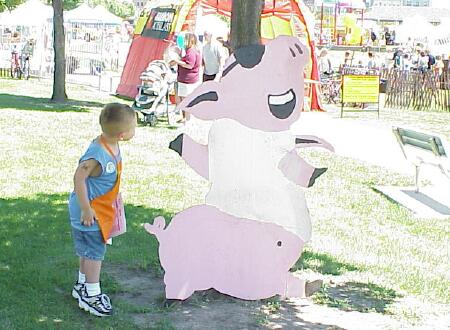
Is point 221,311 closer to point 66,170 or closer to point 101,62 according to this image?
point 66,170

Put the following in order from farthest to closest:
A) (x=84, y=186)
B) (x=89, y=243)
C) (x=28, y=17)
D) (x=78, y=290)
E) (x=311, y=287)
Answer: (x=28, y=17)
(x=311, y=287)
(x=78, y=290)
(x=89, y=243)
(x=84, y=186)

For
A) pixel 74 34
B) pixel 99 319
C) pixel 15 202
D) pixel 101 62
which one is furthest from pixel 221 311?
pixel 74 34

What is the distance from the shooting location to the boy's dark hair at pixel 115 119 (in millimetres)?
5191

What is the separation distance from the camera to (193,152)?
5824mm

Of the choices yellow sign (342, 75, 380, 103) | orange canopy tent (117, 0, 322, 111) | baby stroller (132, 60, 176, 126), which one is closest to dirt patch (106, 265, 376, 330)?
baby stroller (132, 60, 176, 126)

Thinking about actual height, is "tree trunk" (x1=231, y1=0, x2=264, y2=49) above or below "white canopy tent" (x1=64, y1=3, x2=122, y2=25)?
below

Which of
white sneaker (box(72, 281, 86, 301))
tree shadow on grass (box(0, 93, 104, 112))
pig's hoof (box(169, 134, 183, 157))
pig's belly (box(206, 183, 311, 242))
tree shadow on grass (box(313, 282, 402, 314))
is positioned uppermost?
pig's hoof (box(169, 134, 183, 157))

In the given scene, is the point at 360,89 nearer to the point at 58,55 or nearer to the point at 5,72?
the point at 58,55

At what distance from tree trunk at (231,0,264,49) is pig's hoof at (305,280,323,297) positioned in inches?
77.4

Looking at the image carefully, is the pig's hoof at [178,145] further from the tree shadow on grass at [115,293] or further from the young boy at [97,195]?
the tree shadow on grass at [115,293]

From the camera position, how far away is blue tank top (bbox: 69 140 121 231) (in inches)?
203

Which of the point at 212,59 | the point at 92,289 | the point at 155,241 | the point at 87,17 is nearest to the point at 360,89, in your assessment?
the point at 212,59

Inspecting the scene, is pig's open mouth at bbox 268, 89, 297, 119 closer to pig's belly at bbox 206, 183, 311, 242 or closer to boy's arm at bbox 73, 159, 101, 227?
pig's belly at bbox 206, 183, 311, 242

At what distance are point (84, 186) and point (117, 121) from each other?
455 millimetres
